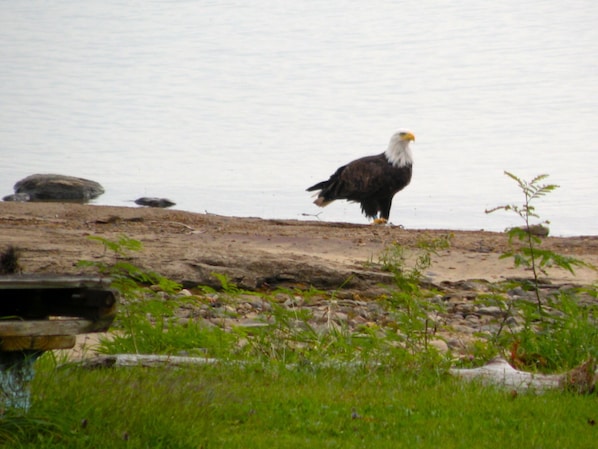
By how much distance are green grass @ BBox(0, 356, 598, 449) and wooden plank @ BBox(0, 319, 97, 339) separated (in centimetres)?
37

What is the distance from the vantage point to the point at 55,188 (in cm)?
2322

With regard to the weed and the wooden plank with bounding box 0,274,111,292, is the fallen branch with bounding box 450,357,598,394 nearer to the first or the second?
the weed

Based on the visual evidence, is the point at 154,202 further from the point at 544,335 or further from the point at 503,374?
the point at 503,374

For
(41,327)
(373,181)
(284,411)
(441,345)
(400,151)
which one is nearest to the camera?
(41,327)

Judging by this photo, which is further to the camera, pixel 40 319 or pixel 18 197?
pixel 18 197

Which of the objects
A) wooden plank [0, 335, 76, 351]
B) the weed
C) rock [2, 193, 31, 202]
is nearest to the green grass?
wooden plank [0, 335, 76, 351]

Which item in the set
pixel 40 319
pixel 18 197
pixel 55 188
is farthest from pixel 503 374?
pixel 55 188

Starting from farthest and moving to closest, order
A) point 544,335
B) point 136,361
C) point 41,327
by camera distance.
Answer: point 544,335 → point 136,361 → point 41,327

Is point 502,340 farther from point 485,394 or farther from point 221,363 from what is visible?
point 221,363

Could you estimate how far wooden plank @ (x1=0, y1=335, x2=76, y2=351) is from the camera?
4715 mm

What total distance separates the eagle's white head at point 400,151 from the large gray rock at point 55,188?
21.7ft

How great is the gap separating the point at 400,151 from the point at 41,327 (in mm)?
15580

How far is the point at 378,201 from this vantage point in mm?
19469

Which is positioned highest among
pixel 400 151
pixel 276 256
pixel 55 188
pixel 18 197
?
pixel 400 151
